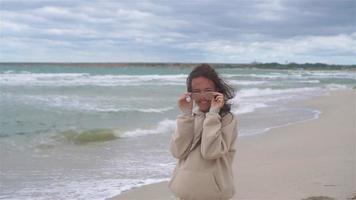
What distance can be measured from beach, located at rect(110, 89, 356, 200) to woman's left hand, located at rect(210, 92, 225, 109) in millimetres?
3685

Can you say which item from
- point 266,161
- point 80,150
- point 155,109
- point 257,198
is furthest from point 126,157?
point 155,109

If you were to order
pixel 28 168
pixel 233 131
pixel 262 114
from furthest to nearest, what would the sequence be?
pixel 262 114 < pixel 28 168 < pixel 233 131

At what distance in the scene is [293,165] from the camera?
838 cm

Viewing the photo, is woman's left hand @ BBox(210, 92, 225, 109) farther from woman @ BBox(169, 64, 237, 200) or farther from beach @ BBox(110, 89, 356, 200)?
beach @ BBox(110, 89, 356, 200)

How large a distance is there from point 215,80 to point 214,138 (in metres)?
0.38

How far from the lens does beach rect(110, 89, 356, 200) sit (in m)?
6.60

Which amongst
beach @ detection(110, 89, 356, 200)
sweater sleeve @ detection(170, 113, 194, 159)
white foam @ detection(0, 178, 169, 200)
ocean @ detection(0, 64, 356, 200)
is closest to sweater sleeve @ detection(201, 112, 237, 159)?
sweater sleeve @ detection(170, 113, 194, 159)

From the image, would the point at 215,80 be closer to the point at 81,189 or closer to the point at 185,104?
the point at 185,104

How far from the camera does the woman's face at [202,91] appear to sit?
2887 millimetres

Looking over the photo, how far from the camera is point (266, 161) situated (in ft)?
29.3

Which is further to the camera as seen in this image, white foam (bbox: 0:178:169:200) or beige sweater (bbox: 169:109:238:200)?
white foam (bbox: 0:178:169:200)

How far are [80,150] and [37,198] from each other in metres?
4.03

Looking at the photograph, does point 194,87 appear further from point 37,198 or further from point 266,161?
point 266,161

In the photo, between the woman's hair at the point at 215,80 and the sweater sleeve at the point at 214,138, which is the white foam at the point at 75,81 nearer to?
the woman's hair at the point at 215,80
